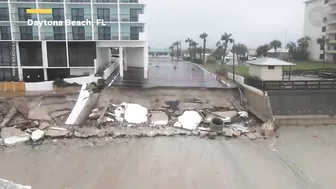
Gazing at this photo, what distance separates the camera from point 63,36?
29484 millimetres

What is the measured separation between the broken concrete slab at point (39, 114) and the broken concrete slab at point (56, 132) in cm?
180

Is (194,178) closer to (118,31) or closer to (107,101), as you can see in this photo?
(107,101)

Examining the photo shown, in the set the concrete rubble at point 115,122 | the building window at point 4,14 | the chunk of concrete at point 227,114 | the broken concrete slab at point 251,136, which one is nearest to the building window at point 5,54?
the building window at point 4,14

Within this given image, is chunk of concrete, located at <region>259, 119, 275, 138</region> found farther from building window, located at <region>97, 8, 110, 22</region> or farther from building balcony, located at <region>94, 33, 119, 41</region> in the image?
building window, located at <region>97, 8, 110, 22</region>

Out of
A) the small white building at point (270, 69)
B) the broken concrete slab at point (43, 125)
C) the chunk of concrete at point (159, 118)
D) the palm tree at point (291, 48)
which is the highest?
the palm tree at point (291, 48)

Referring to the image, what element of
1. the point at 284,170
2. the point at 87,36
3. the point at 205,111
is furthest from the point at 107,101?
the point at 284,170

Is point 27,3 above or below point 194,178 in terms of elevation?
above

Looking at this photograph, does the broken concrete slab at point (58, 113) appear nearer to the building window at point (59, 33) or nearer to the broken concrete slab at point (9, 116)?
the broken concrete slab at point (9, 116)

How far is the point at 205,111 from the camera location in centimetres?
2153

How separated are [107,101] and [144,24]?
12141 millimetres

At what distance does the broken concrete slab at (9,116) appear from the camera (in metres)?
19.2

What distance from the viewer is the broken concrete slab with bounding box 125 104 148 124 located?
2000 cm

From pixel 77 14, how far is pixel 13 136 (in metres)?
16.7

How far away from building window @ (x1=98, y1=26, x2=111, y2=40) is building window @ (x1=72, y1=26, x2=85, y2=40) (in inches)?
69.5
